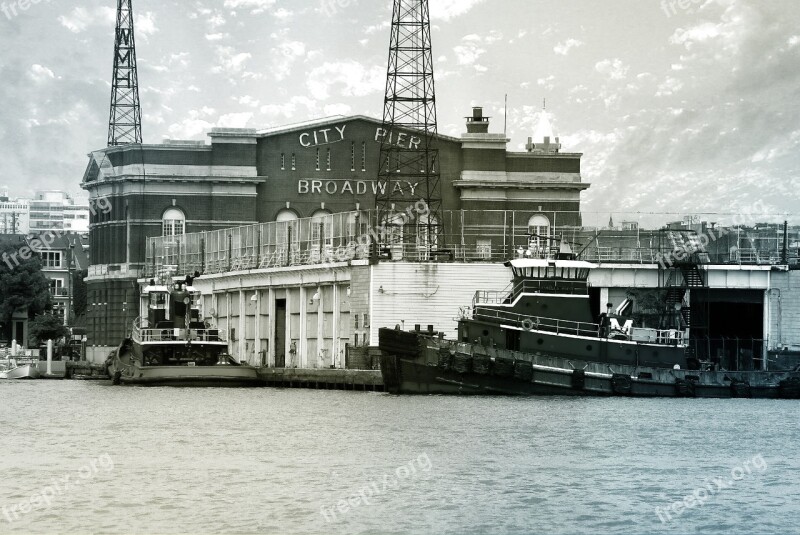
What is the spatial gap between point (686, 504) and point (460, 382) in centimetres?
2693

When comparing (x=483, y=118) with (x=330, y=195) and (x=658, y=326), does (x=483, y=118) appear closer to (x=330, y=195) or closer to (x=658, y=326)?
(x=330, y=195)

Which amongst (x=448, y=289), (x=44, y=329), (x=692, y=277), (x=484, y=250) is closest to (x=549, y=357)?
(x=448, y=289)

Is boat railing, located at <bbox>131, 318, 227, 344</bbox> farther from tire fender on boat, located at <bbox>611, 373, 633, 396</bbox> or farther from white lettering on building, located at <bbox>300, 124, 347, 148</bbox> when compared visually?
white lettering on building, located at <bbox>300, 124, 347, 148</bbox>

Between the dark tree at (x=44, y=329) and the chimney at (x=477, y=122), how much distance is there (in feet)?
147

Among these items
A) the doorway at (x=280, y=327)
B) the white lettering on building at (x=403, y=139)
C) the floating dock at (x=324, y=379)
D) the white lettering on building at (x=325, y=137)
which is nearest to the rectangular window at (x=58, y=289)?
the white lettering on building at (x=325, y=137)

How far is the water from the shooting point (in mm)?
30594

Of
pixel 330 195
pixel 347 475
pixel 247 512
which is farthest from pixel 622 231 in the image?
pixel 247 512

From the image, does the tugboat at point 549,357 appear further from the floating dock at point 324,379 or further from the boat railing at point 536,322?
the floating dock at point 324,379

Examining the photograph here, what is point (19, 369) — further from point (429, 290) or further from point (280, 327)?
point (429, 290)

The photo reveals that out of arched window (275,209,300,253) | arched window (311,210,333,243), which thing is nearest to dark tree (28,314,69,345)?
arched window (275,209,300,253)

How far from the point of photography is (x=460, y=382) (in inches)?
2335

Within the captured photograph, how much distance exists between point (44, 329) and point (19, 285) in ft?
14.4

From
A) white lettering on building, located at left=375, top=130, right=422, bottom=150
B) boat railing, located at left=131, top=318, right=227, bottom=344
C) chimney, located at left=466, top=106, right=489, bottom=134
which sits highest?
chimney, located at left=466, top=106, right=489, bottom=134

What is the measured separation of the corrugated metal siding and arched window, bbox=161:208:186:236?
34.2 metres
